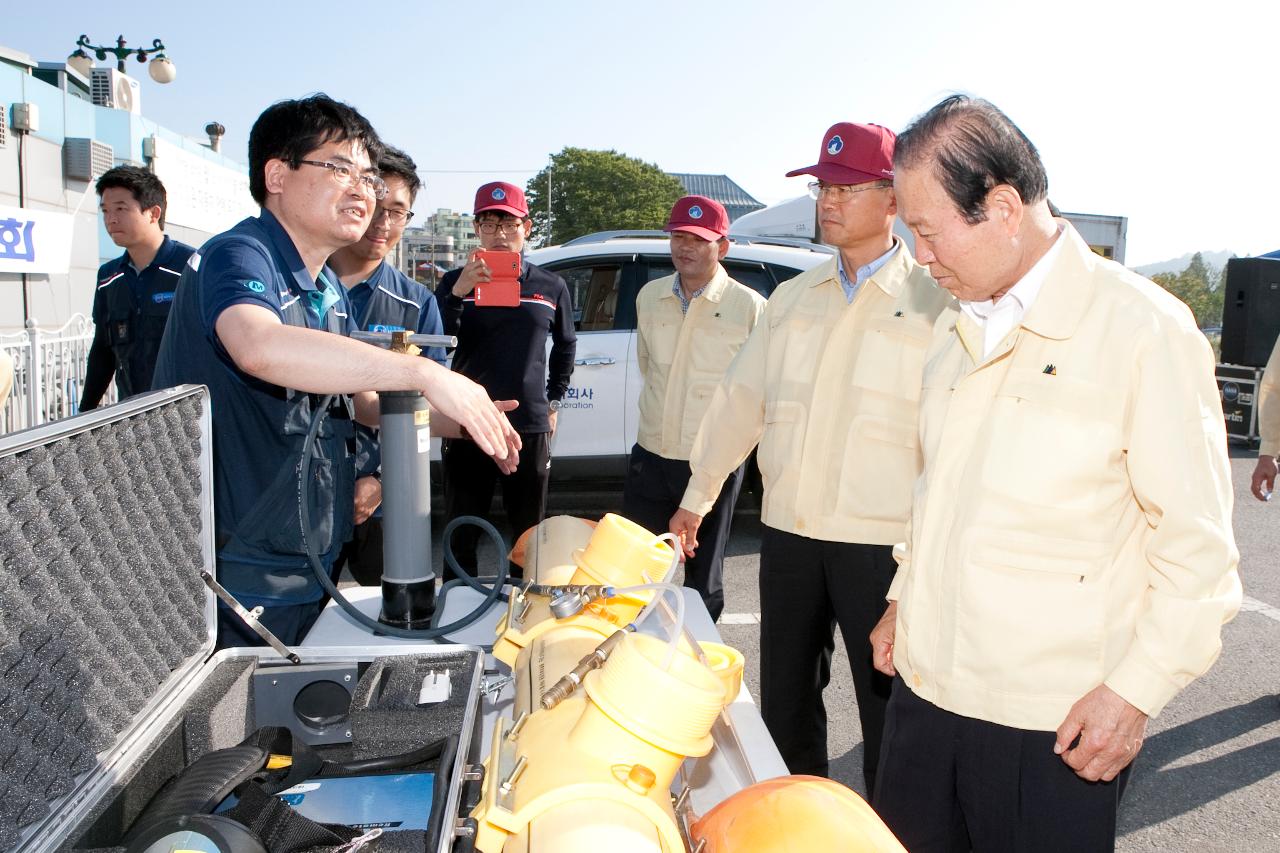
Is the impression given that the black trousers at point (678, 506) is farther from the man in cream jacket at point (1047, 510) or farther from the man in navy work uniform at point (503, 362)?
the man in cream jacket at point (1047, 510)

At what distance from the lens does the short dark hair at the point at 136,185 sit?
479 centimetres

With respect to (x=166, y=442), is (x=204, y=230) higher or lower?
higher

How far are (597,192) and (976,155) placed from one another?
6147cm

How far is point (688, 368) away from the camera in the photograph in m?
4.12

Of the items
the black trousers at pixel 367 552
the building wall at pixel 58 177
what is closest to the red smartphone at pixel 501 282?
the black trousers at pixel 367 552

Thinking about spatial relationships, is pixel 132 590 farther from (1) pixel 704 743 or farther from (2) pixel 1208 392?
(2) pixel 1208 392

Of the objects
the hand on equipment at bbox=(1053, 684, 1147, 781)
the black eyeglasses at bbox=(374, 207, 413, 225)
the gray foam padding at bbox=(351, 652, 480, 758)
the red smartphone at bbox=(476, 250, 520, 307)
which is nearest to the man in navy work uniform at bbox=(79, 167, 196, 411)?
the black eyeglasses at bbox=(374, 207, 413, 225)

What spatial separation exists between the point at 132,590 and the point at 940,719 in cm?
142

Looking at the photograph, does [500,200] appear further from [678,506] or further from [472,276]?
[678,506]

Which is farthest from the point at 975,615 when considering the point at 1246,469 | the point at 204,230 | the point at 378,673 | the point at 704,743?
the point at 204,230

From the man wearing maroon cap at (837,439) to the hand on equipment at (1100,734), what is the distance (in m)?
0.99

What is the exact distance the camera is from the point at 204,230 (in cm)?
1521

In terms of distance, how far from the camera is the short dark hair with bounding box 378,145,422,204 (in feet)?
11.5

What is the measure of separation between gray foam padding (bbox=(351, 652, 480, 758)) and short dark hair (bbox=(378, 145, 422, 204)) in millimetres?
2298
